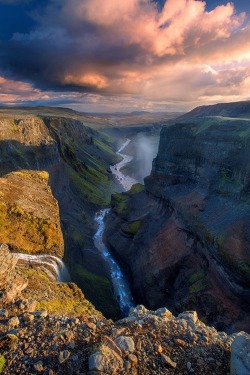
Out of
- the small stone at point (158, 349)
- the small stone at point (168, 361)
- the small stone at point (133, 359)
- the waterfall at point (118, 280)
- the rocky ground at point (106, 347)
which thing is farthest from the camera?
the waterfall at point (118, 280)

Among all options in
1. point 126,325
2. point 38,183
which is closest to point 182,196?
point 38,183

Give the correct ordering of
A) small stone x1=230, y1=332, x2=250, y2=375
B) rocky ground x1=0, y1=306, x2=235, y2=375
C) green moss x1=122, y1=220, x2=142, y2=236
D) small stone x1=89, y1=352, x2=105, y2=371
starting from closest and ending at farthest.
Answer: small stone x1=89, y1=352, x2=105, y2=371 → rocky ground x1=0, y1=306, x2=235, y2=375 → small stone x1=230, y1=332, x2=250, y2=375 → green moss x1=122, y1=220, x2=142, y2=236

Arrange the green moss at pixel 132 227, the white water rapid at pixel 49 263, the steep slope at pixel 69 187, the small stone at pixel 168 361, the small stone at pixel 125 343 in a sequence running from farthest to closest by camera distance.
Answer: the green moss at pixel 132 227 < the steep slope at pixel 69 187 < the white water rapid at pixel 49 263 < the small stone at pixel 125 343 < the small stone at pixel 168 361

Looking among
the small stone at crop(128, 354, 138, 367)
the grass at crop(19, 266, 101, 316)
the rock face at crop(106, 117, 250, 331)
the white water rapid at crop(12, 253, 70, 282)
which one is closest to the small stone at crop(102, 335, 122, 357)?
the small stone at crop(128, 354, 138, 367)

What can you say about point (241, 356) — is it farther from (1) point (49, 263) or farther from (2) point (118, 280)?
(2) point (118, 280)

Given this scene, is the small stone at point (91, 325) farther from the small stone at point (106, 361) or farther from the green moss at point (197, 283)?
the green moss at point (197, 283)

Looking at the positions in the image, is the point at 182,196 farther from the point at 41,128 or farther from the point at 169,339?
the point at 41,128

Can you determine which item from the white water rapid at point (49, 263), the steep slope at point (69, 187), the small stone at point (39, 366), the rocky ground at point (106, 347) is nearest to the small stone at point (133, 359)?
the rocky ground at point (106, 347)

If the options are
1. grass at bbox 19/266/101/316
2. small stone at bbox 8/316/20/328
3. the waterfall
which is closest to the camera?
small stone at bbox 8/316/20/328

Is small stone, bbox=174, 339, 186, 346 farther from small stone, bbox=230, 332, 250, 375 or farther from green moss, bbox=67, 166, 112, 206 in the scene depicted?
green moss, bbox=67, 166, 112, 206
